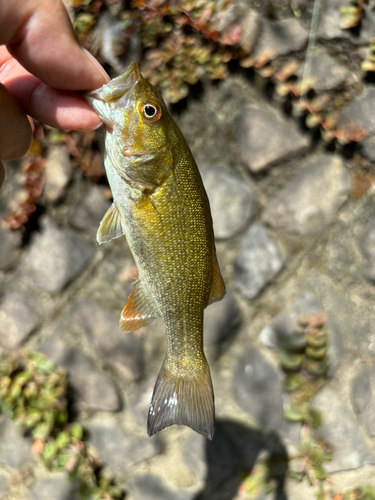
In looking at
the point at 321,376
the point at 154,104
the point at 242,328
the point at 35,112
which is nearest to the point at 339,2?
the point at 154,104

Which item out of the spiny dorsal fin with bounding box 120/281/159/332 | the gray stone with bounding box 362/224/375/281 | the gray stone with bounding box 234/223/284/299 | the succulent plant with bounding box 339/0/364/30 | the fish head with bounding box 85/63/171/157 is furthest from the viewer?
the gray stone with bounding box 234/223/284/299

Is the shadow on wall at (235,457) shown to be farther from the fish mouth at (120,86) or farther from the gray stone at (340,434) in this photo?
the fish mouth at (120,86)

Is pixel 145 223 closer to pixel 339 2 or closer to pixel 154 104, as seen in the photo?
pixel 154 104

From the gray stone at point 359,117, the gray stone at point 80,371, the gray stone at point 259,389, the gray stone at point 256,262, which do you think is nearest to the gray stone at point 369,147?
the gray stone at point 359,117

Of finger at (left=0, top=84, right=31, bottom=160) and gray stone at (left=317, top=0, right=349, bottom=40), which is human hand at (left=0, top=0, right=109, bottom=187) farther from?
gray stone at (left=317, top=0, right=349, bottom=40)

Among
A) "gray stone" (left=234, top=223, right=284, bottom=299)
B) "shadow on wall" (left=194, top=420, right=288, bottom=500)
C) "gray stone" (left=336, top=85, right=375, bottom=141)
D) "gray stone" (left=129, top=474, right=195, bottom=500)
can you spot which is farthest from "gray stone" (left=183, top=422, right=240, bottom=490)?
"gray stone" (left=336, top=85, right=375, bottom=141)

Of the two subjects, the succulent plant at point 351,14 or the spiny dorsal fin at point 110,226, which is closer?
the spiny dorsal fin at point 110,226

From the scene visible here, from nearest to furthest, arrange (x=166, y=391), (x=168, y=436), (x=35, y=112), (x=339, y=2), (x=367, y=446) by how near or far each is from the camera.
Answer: (x=166, y=391), (x=35, y=112), (x=339, y=2), (x=367, y=446), (x=168, y=436)
